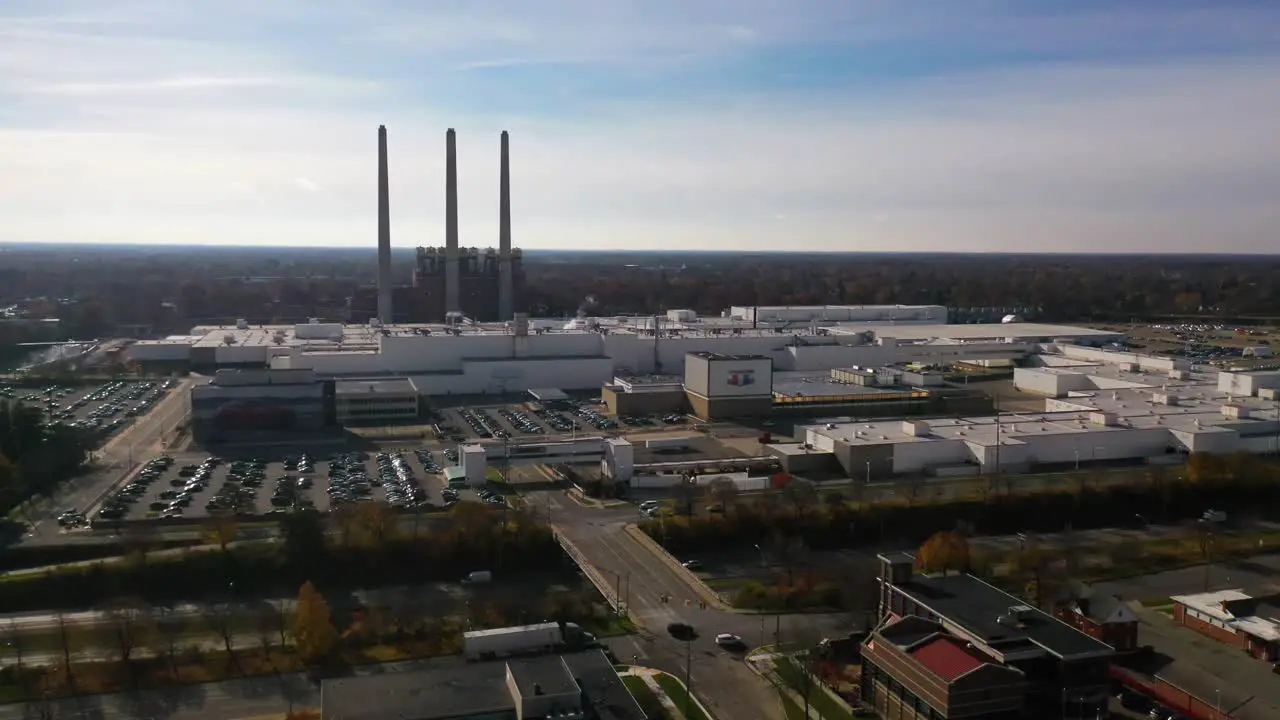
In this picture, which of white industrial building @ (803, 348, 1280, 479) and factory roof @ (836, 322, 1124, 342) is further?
factory roof @ (836, 322, 1124, 342)

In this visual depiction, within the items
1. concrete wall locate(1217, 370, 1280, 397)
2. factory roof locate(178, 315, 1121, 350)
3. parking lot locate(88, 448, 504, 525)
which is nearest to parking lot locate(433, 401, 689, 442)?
parking lot locate(88, 448, 504, 525)

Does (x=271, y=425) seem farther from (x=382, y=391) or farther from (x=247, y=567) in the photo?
(x=247, y=567)

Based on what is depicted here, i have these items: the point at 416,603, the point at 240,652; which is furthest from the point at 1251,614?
the point at 240,652

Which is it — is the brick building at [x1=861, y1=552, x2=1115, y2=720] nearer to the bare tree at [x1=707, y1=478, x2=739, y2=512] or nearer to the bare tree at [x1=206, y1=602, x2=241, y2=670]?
the bare tree at [x1=707, y1=478, x2=739, y2=512]

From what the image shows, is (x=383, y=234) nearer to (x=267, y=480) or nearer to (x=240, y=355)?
(x=240, y=355)

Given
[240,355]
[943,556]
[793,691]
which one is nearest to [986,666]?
[793,691]
